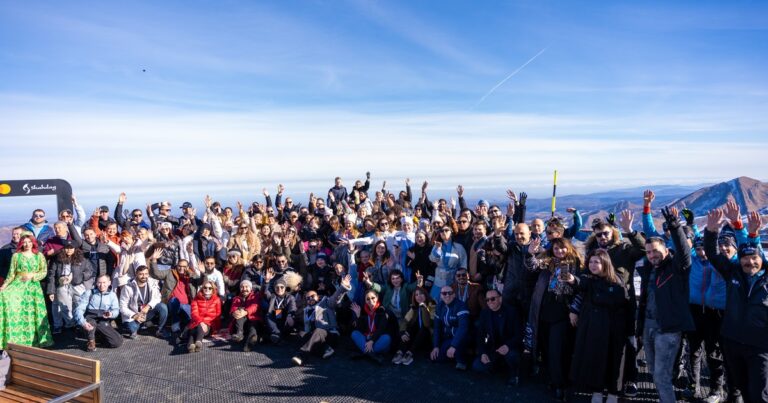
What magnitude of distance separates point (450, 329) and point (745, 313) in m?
3.28

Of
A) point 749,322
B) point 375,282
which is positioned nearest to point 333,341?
point 375,282

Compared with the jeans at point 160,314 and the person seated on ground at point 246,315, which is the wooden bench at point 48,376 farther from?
the jeans at point 160,314

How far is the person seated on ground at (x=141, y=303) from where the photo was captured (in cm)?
732

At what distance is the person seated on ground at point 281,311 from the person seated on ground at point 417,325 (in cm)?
191

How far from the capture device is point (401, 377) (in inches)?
220

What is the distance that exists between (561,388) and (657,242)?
6.40 feet

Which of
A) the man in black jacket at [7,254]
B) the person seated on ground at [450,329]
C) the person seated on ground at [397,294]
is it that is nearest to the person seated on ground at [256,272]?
the person seated on ground at [397,294]

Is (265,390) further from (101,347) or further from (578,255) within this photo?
(578,255)

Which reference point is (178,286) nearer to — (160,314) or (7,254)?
(160,314)

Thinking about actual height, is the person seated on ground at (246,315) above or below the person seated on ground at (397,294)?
below

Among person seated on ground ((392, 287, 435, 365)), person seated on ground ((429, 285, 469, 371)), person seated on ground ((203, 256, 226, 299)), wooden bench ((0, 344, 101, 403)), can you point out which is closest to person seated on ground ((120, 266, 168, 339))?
person seated on ground ((203, 256, 226, 299))

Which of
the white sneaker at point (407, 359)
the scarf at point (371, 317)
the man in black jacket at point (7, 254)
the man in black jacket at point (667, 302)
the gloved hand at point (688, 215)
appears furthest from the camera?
the man in black jacket at point (7, 254)

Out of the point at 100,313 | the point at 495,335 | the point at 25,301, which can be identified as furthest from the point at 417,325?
the point at 25,301

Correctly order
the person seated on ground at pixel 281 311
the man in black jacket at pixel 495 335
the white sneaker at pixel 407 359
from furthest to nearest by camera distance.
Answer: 1. the person seated on ground at pixel 281 311
2. the white sneaker at pixel 407 359
3. the man in black jacket at pixel 495 335
